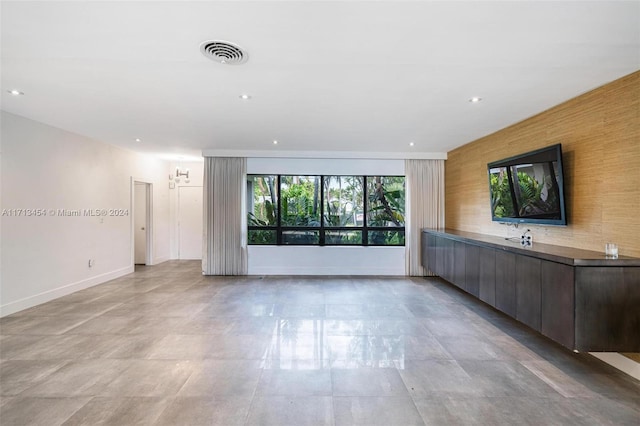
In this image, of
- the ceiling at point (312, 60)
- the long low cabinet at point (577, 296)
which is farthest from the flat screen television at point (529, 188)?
the ceiling at point (312, 60)

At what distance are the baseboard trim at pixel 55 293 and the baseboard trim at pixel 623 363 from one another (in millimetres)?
7111

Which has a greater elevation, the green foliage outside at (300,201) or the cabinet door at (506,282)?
the green foliage outside at (300,201)

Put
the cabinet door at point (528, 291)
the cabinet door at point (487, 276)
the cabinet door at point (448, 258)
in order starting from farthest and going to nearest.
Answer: the cabinet door at point (448, 258) → the cabinet door at point (487, 276) → the cabinet door at point (528, 291)

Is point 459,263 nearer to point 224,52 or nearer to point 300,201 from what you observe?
point 300,201

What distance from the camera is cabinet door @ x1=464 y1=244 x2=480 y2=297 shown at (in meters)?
4.02

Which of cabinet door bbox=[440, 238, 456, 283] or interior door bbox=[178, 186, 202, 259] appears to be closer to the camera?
cabinet door bbox=[440, 238, 456, 283]

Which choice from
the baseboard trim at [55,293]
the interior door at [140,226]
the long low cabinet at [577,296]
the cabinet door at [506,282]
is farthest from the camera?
the interior door at [140,226]

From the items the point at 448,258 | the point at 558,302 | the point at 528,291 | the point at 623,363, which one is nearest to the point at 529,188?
the point at 528,291

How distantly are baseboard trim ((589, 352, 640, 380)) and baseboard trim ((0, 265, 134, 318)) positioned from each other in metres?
7.11

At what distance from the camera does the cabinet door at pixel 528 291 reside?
2865mm

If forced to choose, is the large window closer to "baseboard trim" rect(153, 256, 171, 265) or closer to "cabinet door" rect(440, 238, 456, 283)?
"cabinet door" rect(440, 238, 456, 283)

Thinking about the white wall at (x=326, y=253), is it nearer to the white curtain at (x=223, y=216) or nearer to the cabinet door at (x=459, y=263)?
the white curtain at (x=223, y=216)

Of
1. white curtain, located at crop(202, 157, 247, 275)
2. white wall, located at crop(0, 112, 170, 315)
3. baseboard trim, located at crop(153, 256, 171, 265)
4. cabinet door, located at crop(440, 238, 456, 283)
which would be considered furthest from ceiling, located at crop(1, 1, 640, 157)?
baseboard trim, located at crop(153, 256, 171, 265)

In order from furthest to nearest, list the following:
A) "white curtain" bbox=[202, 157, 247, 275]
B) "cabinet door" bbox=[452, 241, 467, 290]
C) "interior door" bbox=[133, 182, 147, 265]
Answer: "interior door" bbox=[133, 182, 147, 265] < "white curtain" bbox=[202, 157, 247, 275] < "cabinet door" bbox=[452, 241, 467, 290]
